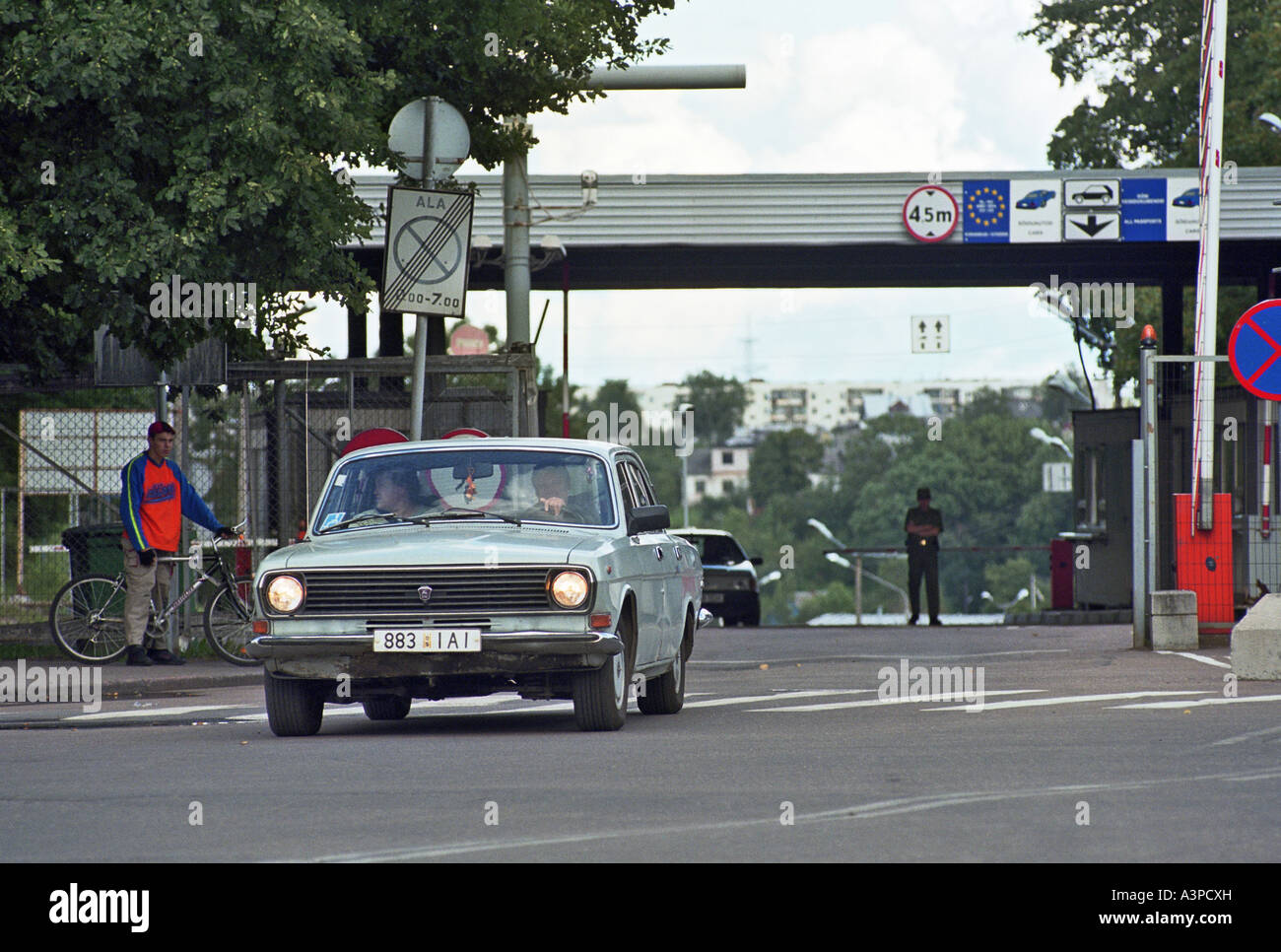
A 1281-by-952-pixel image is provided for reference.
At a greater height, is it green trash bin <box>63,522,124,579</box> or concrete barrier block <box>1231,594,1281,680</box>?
green trash bin <box>63,522,124,579</box>

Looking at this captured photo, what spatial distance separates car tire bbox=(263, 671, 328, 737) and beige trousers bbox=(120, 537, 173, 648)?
6.13m

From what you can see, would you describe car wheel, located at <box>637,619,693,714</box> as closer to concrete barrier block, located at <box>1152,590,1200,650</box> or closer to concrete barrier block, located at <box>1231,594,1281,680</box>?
concrete barrier block, located at <box>1231,594,1281,680</box>

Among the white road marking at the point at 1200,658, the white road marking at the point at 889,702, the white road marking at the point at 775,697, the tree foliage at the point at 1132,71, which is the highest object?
the tree foliage at the point at 1132,71

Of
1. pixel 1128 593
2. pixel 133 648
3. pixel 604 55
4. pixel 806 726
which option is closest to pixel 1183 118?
pixel 1128 593

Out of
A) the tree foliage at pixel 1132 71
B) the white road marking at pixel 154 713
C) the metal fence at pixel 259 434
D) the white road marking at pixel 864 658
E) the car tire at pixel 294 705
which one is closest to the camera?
the car tire at pixel 294 705

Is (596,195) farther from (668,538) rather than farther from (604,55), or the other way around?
(668,538)

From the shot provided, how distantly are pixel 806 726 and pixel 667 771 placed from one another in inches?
107

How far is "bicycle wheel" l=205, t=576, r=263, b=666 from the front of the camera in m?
18.1

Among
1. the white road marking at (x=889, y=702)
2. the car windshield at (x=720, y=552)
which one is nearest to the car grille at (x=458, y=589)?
the white road marking at (x=889, y=702)

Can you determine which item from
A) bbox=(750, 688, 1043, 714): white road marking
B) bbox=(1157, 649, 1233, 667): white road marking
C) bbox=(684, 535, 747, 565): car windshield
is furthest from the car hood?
bbox=(684, 535, 747, 565): car windshield

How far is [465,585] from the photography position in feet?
37.2

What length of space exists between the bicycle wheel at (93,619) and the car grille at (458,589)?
7.33 m

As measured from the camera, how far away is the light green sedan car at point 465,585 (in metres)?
11.3

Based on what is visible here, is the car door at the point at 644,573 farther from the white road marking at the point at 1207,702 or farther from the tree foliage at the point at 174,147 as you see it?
the tree foliage at the point at 174,147
